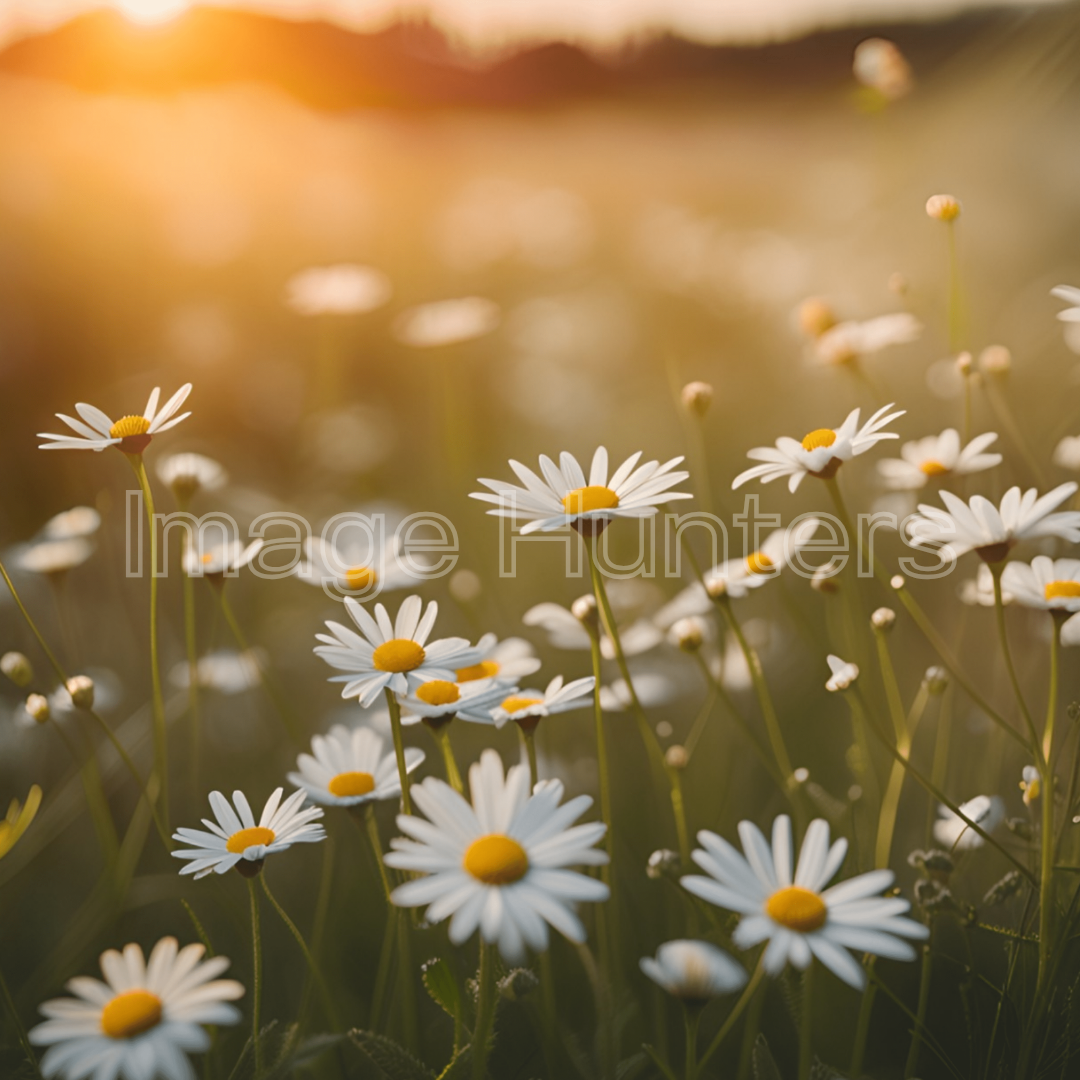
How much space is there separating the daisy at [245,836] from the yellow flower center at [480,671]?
245 millimetres

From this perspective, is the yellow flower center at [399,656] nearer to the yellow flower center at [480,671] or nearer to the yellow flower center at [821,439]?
the yellow flower center at [480,671]

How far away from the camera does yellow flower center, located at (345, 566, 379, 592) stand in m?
1.17

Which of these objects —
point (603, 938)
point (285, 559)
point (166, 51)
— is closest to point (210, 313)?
point (166, 51)

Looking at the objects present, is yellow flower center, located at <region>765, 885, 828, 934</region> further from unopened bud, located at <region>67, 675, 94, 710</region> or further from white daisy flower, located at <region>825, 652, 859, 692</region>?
unopened bud, located at <region>67, 675, 94, 710</region>

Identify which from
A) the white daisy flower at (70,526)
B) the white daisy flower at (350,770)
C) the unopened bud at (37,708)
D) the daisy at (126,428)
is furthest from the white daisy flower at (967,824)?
the white daisy flower at (70,526)

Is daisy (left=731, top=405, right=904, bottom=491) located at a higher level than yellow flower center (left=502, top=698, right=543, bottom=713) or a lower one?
higher

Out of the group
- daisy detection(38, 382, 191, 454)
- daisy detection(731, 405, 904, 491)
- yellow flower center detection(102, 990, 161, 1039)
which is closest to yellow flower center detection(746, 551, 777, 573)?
daisy detection(731, 405, 904, 491)

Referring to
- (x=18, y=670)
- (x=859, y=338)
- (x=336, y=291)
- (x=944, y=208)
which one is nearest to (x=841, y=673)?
(x=944, y=208)

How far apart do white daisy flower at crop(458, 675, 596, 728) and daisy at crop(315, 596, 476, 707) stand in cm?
5

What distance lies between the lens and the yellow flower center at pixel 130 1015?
2.02 feet

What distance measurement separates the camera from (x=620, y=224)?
14.0ft

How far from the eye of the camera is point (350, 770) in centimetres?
95

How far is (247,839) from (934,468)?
3.02 ft

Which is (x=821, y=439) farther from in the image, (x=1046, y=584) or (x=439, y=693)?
(x=439, y=693)
